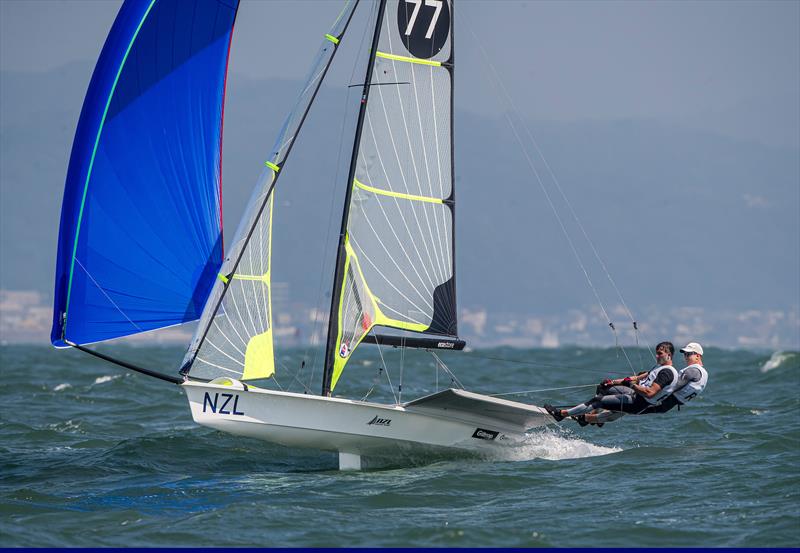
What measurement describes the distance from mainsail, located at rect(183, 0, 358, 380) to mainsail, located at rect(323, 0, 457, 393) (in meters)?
0.64

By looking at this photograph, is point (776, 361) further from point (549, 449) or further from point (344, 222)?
point (344, 222)

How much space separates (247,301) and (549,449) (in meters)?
3.41

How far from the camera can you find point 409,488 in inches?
377

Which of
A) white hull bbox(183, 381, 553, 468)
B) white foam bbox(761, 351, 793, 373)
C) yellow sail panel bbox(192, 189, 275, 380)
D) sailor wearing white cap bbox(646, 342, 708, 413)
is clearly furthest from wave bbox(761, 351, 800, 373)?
yellow sail panel bbox(192, 189, 275, 380)

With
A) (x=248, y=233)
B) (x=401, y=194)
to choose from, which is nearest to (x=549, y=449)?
(x=401, y=194)

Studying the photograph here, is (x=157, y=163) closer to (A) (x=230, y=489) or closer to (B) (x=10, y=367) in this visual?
(A) (x=230, y=489)

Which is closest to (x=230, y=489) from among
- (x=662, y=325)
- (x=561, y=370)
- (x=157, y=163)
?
(x=157, y=163)

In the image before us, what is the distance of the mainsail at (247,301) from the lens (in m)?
10.5

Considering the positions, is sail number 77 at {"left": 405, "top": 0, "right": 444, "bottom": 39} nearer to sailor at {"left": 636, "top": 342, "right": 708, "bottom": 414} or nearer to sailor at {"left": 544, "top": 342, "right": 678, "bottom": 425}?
sailor at {"left": 544, "top": 342, "right": 678, "bottom": 425}

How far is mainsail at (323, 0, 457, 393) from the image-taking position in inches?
432

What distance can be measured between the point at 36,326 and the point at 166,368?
326 feet

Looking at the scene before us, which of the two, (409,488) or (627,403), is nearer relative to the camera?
(409,488)

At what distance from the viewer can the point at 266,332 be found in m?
10.8

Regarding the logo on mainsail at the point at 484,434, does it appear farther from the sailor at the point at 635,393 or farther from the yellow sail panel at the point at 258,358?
the yellow sail panel at the point at 258,358
